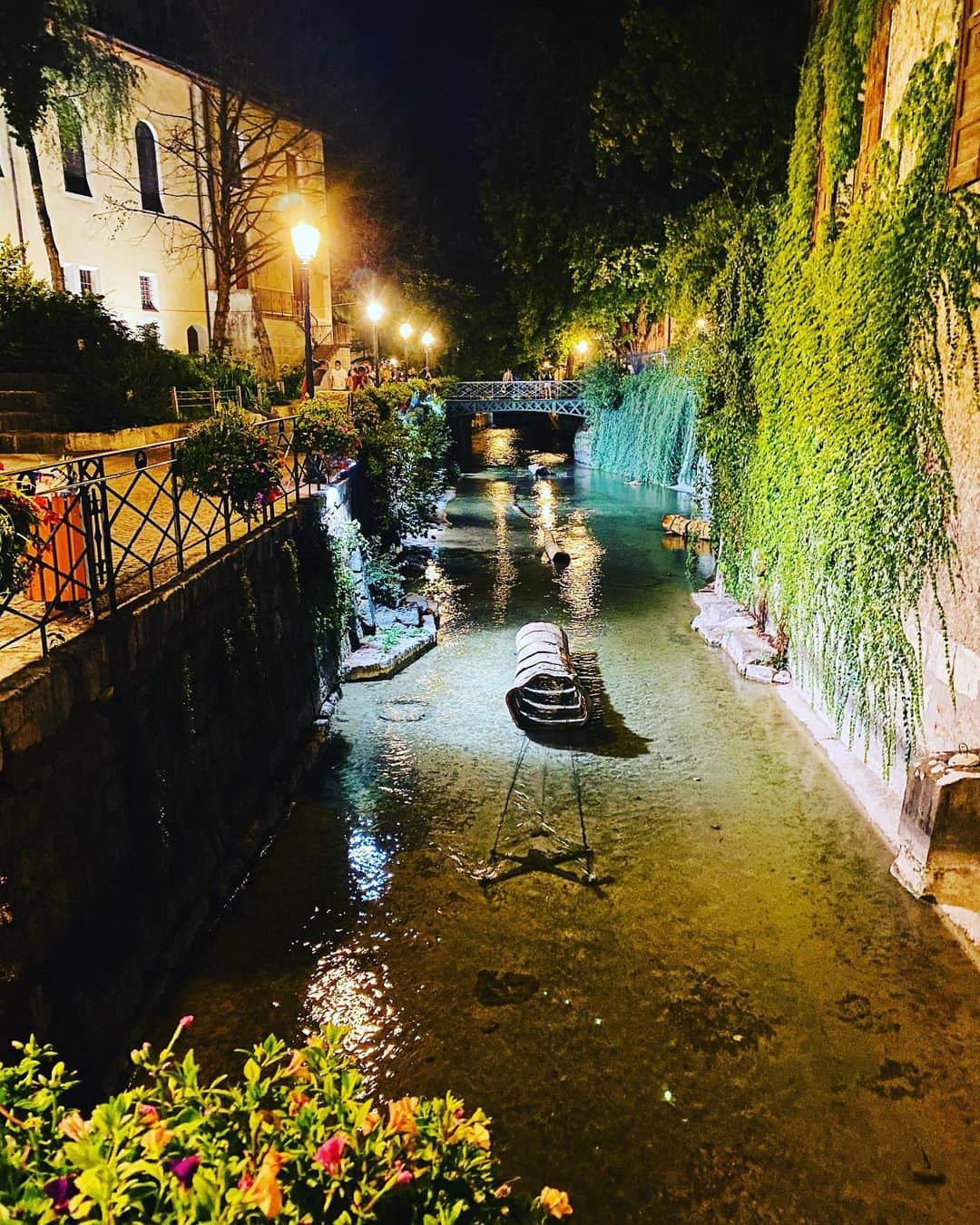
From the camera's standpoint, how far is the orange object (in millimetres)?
5586

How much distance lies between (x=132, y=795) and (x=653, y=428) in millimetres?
29145

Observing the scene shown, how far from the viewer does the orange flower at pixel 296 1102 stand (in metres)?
2.10

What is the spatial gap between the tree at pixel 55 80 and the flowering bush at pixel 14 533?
20487 millimetres

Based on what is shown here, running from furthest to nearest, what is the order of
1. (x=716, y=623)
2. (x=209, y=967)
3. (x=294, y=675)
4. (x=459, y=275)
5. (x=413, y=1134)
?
(x=459, y=275) < (x=716, y=623) < (x=294, y=675) < (x=209, y=967) < (x=413, y=1134)

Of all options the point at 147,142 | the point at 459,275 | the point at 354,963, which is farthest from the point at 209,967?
the point at 459,275

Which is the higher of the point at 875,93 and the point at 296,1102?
the point at 875,93

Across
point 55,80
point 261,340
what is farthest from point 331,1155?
point 261,340

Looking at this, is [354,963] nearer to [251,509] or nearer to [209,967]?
[209,967]

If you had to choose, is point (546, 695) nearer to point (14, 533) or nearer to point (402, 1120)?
point (14, 533)

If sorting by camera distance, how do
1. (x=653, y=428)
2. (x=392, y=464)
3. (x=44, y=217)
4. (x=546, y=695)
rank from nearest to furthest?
(x=546, y=695), (x=392, y=464), (x=44, y=217), (x=653, y=428)

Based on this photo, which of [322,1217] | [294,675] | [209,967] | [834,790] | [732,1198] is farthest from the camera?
[294,675]

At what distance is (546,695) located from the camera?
10.9 m

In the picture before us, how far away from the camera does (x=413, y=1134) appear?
2.10 m

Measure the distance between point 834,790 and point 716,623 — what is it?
5.78m
